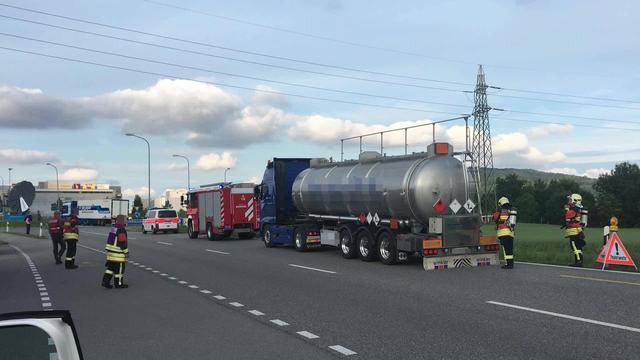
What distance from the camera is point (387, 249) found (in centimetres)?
1577

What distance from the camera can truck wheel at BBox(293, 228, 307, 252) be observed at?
2048 centimetres

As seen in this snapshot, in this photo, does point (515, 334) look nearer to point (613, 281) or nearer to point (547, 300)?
point (547, 300)

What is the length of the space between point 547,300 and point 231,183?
892 inches

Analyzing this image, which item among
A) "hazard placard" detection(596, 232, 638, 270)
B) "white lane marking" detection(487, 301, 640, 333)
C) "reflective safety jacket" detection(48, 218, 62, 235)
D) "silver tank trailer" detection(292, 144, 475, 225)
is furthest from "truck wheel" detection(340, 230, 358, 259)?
"reflective safety jacket" detection(48, 218, 62, 235)

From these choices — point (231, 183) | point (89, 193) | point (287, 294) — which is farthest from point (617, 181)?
point (89, 193)

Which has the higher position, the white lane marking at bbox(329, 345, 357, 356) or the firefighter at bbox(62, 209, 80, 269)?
the firefighter at bbox(62, 209, 80, 269)

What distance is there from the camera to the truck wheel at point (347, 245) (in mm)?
17406

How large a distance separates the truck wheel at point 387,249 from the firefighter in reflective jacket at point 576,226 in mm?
4417

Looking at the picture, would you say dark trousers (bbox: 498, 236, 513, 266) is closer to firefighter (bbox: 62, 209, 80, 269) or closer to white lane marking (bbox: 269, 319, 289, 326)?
white lane marking (bbox: 269, 319, 289, 326)

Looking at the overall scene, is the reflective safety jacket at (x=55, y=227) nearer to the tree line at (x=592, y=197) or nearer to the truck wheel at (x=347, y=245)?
the truck wheel at (x=347, y=245)

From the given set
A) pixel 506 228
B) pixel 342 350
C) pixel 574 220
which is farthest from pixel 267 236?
pixel 342 350

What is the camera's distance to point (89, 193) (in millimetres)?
190250

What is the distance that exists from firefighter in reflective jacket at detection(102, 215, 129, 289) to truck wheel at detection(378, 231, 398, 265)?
687cm

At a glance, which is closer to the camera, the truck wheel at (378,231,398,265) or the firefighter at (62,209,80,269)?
the truck wheel at (378,231,398,265)
